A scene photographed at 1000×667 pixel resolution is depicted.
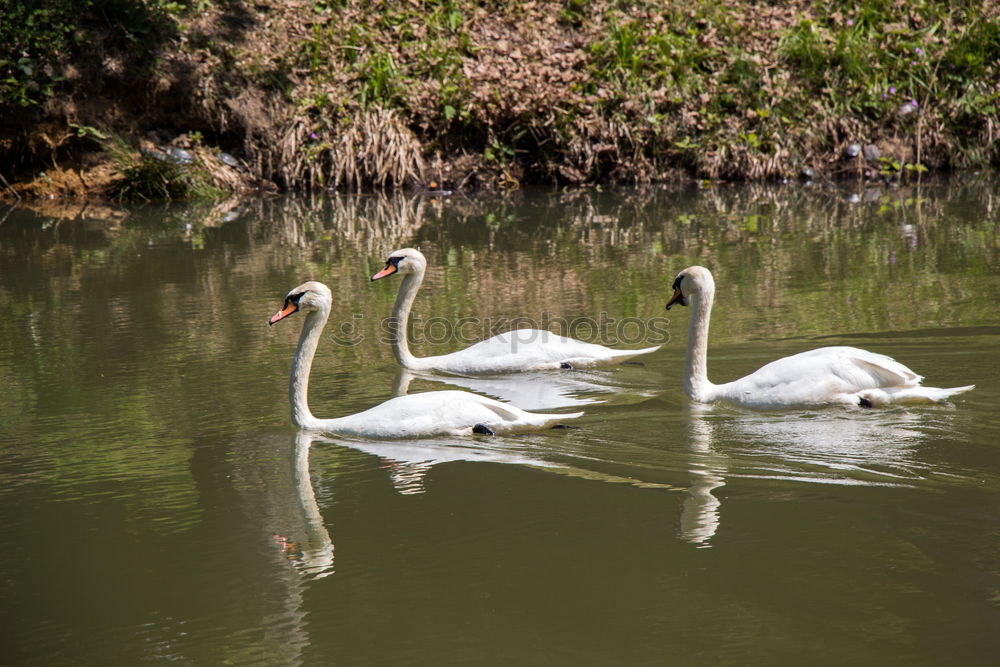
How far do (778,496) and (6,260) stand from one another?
32.4 ft

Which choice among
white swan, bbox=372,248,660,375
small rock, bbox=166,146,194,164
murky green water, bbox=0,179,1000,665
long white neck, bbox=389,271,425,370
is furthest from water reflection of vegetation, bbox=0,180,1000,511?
small rock, bbox=166,146,194,164

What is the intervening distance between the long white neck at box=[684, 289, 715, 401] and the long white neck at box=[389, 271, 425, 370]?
1956mm

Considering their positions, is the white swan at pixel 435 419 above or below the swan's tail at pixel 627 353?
below

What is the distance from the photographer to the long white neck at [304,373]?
19.3 ft

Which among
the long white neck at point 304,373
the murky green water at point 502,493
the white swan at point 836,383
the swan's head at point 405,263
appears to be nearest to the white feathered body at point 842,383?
the white swan at point 836,383

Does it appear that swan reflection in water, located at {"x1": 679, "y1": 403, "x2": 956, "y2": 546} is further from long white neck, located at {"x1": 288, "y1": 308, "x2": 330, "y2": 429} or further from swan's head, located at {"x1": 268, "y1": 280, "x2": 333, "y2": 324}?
swan's head, located at {"x1": 268, "y1": 280, "x2": 333, "y2": 324}

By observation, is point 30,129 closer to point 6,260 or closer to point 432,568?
point 6,260

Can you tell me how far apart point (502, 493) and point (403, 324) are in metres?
3.20

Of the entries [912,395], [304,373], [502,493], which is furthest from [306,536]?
[912,395]

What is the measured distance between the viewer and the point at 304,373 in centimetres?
604

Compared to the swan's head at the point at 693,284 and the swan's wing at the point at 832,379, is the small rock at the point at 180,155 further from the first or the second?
the swan's wing at the point at 832,379

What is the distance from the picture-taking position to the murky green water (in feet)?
11.8

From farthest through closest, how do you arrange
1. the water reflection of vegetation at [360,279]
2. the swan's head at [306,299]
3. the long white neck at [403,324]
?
1. the long white neck at [403,324]
2. the water reflection of vegetation at [360,279]
3. the swan's head at [306,299]

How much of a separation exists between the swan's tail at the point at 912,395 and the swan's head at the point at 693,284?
1156mm
